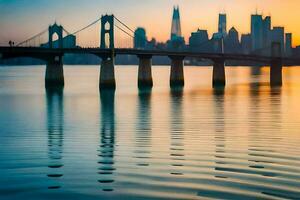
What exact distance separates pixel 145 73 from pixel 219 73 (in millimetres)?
17958

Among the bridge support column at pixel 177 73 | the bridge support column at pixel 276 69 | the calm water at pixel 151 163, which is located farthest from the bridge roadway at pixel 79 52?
the calm water at pixel 151 163

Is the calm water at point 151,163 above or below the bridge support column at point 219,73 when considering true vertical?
below

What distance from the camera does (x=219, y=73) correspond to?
11619 centimetres

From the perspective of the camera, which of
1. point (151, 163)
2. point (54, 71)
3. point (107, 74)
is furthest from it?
point (54, 71)

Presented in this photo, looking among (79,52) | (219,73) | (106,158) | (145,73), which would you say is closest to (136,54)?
(145,73)

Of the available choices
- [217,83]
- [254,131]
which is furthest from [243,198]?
[217,83]

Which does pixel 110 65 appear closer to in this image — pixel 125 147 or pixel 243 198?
pixel 125 147

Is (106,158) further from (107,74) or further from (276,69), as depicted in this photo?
(276,69)

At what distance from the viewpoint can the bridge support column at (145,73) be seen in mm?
106250

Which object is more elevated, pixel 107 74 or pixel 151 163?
pixel 107 74

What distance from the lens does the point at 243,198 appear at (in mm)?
12211

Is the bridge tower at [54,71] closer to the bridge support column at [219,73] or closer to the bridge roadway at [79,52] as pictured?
the bridge roadway at [79,52]

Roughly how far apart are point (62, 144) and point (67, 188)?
891 cm

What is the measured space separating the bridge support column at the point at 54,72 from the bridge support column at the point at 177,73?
2283 centimetres
